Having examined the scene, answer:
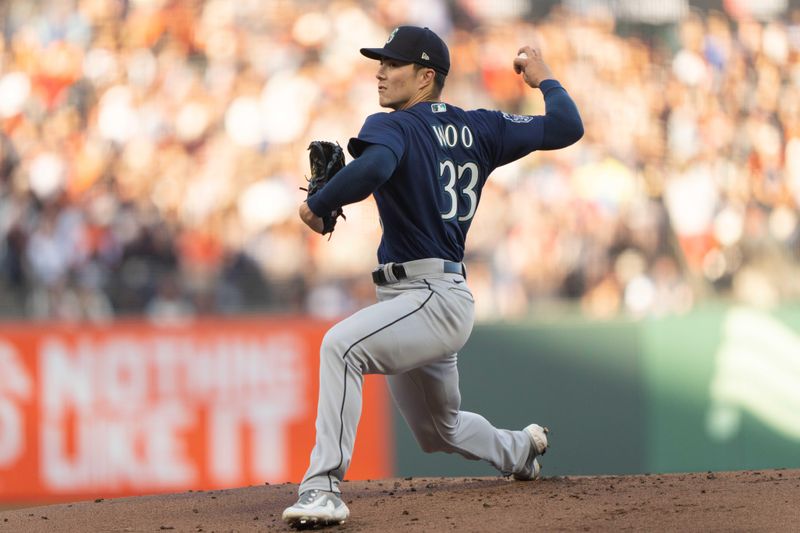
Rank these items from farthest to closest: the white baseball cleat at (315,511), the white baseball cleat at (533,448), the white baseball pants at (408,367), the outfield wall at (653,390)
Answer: the outfield wall at (653,390), the white baseball cleat at (533,448), the white baseball pants at (408,367), the white baseball cleat at (315,511)

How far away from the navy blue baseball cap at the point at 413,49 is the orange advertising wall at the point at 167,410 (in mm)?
3992

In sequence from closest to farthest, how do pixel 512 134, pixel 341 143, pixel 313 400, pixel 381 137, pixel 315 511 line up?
pixel 315 511 → pixel 381 137 → pixel 512 134 → pixel 313 400 → pixel 341 143

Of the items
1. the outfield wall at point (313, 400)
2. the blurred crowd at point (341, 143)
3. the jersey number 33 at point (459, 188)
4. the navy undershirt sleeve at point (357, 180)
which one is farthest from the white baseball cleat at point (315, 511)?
the blurred crowd at point (341, 143)

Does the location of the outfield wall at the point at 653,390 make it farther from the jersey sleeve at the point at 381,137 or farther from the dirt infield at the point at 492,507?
the jersey sleeve at the point at 381,137

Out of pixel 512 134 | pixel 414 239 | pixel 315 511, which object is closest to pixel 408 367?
pixel 414 239

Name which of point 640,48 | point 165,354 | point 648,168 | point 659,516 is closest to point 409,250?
point 659,516

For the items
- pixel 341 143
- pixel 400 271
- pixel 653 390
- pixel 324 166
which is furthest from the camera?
pixel 341 143

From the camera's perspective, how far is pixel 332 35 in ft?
32.2

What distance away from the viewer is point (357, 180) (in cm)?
380

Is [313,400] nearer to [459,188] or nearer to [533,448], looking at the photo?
[533,448]

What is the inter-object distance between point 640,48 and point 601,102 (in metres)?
0.53

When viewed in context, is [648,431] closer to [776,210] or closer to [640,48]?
[776,210]

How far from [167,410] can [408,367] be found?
435cm

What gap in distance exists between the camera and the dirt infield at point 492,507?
3.93 m
